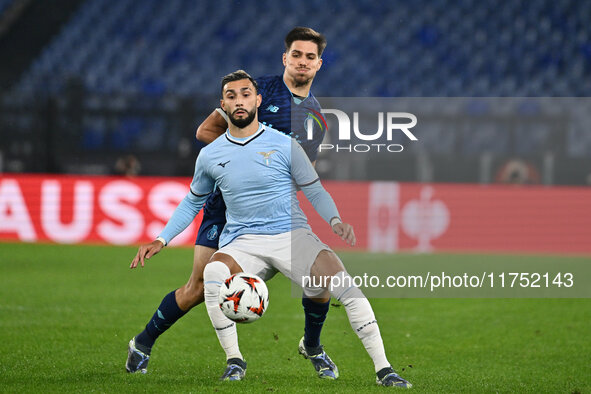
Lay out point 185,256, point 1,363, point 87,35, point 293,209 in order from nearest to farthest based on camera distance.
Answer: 1. point 293,209
2. point 1,363
3. point 185,256
4. point 87,35

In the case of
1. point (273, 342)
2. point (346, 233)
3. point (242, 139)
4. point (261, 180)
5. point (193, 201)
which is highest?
point (242, 139)

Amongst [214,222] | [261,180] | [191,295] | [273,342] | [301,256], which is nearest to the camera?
[301,256]

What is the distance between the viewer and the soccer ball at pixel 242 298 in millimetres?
4461

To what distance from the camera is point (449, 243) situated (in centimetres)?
1341

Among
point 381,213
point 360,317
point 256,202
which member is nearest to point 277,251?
point 256,202

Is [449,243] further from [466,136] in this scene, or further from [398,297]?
[398,297]

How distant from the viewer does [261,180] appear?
468 cm

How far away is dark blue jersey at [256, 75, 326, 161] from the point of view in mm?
5059

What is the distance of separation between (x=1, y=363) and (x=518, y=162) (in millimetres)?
9864

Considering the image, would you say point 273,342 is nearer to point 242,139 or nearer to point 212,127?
point 212,127

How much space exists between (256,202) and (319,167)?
8.13 metres

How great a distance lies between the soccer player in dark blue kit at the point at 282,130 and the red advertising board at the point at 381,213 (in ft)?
26.8

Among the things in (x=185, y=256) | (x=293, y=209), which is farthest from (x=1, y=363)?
(x=185, y=256)

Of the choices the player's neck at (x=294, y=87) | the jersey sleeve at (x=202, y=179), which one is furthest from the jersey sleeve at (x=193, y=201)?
the player's neck at (x=294, y=87)
